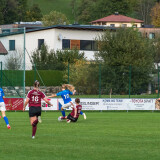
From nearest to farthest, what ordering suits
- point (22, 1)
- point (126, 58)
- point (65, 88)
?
point (65, 88) → point (126, 58) → point (22, 1)

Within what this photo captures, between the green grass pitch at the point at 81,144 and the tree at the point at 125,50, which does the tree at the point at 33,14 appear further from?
the green grass pitch at the point at 81,144

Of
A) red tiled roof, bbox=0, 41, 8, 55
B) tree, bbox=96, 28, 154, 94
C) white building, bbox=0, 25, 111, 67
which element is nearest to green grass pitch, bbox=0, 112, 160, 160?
red tiled roof, bbox=0, 41, 8, 55

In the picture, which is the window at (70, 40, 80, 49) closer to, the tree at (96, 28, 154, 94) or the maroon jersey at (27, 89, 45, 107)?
the tree at (96, 28, 154, 94)

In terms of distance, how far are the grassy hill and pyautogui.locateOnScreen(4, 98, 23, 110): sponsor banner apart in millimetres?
132160

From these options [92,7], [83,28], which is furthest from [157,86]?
[92,7]

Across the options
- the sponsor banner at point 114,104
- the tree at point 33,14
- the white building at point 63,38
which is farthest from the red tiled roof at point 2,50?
the tree at point 33,14

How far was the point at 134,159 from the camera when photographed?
512 inches

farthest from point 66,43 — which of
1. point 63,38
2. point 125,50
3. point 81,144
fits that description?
point 81,144

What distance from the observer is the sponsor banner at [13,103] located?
35922 mm

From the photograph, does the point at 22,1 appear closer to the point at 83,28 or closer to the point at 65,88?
the point at 83,28

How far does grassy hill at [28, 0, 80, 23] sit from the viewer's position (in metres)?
170

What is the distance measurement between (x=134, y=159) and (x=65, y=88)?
12.7 m

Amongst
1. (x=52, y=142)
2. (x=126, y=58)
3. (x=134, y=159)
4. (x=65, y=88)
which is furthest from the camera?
(x=126, y=58)

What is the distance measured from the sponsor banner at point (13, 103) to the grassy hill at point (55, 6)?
132m
